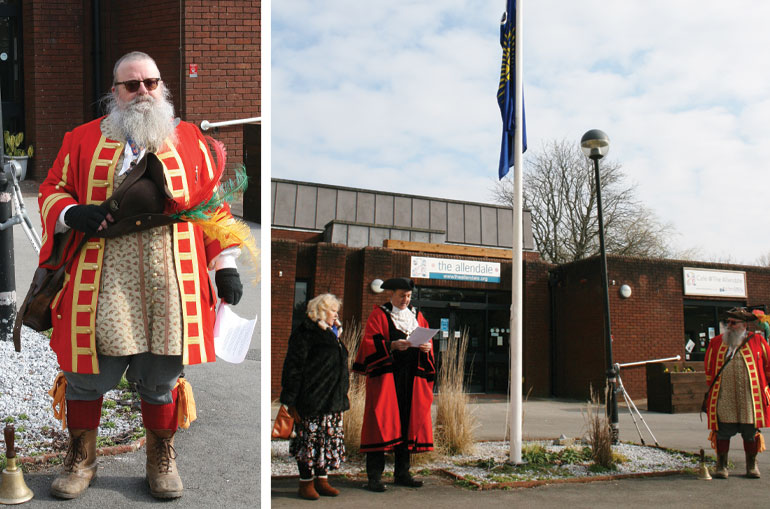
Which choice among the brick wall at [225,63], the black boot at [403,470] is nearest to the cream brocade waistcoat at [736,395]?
the black boot at [403,470]

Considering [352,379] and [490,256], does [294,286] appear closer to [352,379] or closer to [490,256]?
[490,256]

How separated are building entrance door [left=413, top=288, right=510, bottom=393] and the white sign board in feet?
16.7

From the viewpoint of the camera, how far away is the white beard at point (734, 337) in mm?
7430

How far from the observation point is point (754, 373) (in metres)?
7.27

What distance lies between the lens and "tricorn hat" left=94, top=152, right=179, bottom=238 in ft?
10.5

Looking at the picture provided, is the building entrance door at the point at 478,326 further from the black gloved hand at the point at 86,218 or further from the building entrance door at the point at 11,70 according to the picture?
the black gloved hand at the point at 86,218

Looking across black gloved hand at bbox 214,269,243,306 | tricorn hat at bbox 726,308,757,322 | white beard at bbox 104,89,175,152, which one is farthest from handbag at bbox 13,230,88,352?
tricorn hat at bbox 726,308,757,322

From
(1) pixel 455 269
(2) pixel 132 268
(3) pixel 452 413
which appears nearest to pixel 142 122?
(2) pixel 132 268

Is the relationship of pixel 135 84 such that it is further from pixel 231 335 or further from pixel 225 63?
pixel 225 63

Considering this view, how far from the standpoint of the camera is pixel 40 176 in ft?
18.9

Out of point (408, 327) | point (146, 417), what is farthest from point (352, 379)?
point (146, 417)

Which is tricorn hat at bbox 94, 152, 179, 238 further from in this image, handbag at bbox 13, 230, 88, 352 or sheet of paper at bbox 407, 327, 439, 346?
sheet of paper at bbox 407, 327, 439, 346

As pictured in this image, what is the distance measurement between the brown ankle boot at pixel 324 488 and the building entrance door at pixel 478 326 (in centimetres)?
1242

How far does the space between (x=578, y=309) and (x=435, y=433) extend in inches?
486
